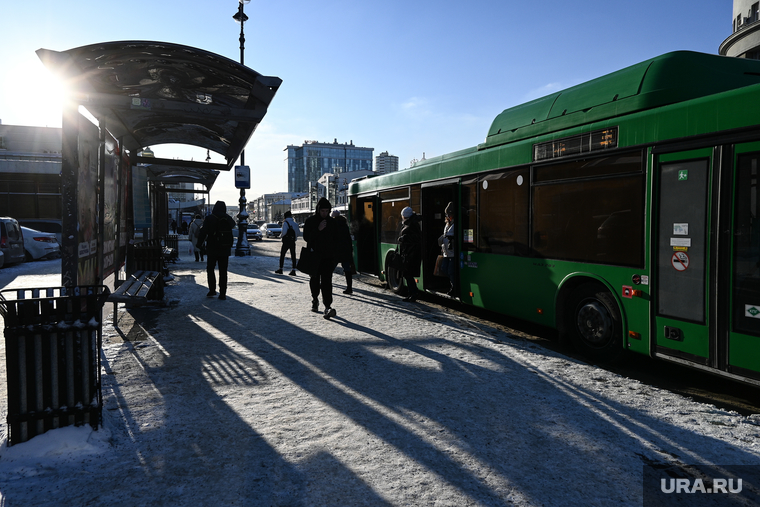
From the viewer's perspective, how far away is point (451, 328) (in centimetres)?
738

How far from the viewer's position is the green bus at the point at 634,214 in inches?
166

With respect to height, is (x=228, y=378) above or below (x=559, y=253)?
below

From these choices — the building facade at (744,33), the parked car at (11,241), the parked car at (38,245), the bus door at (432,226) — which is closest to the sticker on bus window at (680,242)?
the bus door at (432,226)

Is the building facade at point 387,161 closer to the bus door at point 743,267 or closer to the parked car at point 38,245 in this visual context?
the parked car at point 38,245

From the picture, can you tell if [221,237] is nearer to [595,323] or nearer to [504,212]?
[504,212]

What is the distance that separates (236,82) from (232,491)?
5.89 metres

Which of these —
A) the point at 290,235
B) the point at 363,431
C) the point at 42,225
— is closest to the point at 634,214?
the point at 363,431

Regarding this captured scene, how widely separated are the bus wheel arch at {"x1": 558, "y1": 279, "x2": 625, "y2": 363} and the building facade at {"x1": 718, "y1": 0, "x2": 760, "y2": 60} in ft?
111

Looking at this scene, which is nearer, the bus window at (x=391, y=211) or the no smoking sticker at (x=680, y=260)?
the no smoking sticker at (x=680, y=260)

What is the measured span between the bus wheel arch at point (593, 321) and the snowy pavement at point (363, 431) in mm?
300

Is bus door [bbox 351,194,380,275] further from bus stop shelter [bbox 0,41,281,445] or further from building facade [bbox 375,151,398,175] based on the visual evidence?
building facade [bbox 375,151,398,175]

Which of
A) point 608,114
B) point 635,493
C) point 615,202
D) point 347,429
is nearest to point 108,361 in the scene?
point 347,429

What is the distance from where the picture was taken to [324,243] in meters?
7.97

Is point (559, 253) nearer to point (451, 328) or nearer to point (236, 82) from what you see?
point (451, 328)
